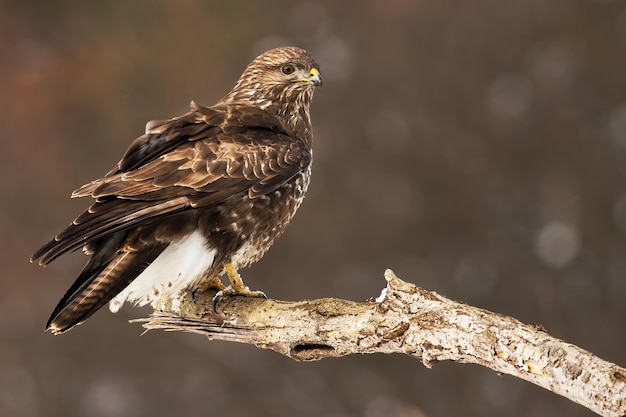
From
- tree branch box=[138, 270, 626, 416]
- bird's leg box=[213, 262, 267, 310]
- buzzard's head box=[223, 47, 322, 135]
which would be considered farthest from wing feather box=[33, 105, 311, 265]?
tree branch box=[138, 270, 626, 416]

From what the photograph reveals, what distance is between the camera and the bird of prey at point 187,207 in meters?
4.37

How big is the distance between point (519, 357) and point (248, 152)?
208 centimetres

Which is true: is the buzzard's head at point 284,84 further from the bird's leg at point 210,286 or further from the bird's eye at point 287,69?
the bird's leg at point 210,286

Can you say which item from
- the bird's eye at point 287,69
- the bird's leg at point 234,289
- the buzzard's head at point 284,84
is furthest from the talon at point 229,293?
the bird's eye at point 287,69

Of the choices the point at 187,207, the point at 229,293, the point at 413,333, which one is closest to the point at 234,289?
the point at 229,293

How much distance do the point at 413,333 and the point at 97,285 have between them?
1603 mm

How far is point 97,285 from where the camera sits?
172 inches

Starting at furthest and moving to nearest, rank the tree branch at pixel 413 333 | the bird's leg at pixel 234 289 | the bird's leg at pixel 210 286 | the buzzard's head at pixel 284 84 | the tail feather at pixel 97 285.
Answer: the buzzard's head at pixel 284 84
the bird's leg at pixel 210 286
the bird's leg at pixel 234 289
the tail feather at pixel 97 285
the tree branch at pixel 413 333

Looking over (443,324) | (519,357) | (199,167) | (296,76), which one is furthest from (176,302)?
(519,357)

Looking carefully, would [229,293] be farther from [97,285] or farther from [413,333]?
[413,333]

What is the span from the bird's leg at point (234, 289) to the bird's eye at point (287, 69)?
1.33 metres

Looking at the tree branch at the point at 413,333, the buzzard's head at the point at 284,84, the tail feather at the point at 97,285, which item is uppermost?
the buzzard's head at the point at 284,84

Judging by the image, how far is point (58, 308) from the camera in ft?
14.2

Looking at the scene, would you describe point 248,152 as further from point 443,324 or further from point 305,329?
point 443,324
